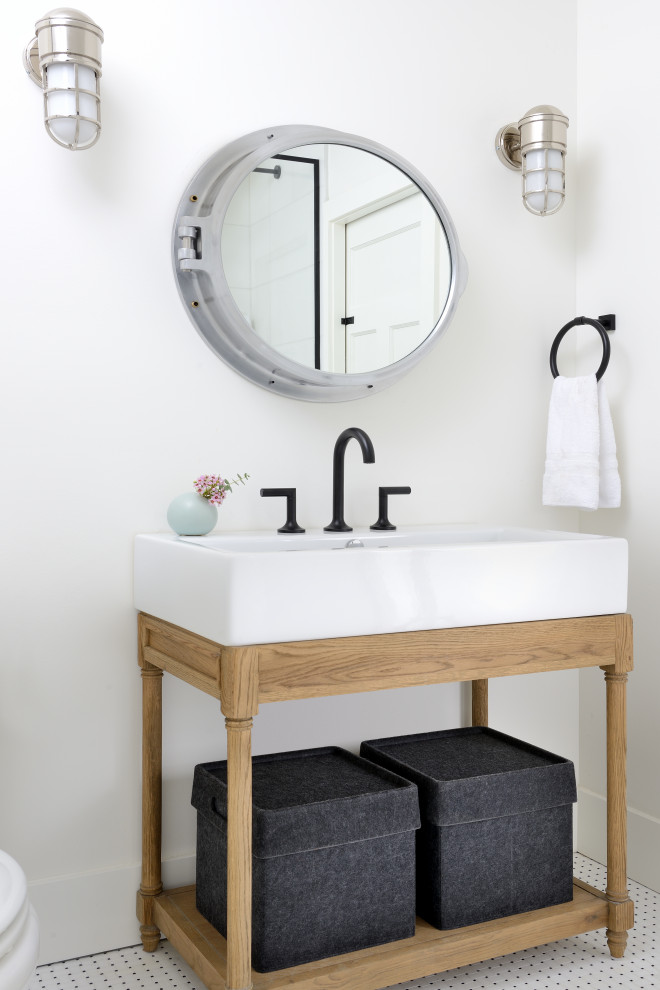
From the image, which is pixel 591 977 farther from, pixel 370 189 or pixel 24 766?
pixel 370 189

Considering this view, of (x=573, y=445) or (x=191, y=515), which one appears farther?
(x=573, y=445)

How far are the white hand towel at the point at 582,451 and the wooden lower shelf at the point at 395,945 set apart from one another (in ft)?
2.90

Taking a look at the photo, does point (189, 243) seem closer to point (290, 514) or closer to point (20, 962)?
point (290, 514)

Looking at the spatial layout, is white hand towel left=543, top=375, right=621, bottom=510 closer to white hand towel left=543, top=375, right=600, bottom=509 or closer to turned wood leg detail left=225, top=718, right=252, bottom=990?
white hand towel left=543, top=375, right=600, bottom=509

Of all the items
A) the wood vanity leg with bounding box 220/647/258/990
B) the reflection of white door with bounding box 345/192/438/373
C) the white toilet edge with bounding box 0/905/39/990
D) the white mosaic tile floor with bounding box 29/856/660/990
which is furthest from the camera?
the reflection of white door with bounding box 345/192/438/373

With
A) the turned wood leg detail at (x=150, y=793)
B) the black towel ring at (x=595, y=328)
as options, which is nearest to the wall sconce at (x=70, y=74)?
the turned wood leg detail at (x=150, y=793)

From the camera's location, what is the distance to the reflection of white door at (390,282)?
1.98 metres

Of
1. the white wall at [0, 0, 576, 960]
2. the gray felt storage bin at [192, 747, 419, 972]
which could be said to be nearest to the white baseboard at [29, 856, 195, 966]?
the white wall at [0, 0, 576, 960]

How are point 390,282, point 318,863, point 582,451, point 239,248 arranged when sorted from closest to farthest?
point 318,863, point 239,248, point 390,282, point 582,451

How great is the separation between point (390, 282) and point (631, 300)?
24.8 inches

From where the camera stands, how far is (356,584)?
151 cm

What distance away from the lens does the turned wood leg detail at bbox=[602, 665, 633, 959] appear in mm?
1775

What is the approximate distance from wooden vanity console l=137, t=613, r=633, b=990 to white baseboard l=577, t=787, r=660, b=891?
29 cm

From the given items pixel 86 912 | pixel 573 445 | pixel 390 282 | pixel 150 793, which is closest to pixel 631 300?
pixel 573 445
